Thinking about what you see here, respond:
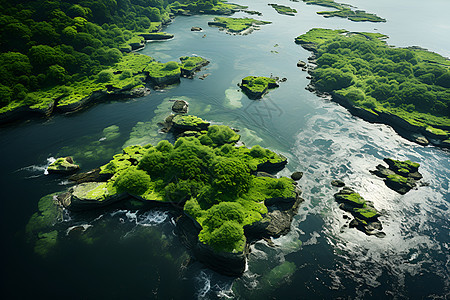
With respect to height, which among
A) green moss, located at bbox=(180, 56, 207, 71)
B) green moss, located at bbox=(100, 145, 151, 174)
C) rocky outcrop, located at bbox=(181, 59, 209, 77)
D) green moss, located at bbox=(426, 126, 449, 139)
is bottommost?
green moss, located at bbox=(100, 145, 151, 174)

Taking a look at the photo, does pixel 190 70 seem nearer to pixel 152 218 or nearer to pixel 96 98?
pixel 96 98

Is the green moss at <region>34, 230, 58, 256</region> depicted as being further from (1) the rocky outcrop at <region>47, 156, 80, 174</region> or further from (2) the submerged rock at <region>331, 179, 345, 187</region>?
(2) the submerged rock at <region>331, 179, 345, 187</region>

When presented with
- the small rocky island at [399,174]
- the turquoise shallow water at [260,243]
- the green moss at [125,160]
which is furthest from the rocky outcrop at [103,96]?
the small rocky island at [399,174]

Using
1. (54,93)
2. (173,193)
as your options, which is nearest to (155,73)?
(54,93)

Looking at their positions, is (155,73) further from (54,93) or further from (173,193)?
(173,193)

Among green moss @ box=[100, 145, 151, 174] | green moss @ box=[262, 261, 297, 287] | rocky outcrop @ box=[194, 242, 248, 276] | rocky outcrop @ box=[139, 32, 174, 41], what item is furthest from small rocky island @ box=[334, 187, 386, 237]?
rocky outcrop @ box=[139, 32, 174, 41]

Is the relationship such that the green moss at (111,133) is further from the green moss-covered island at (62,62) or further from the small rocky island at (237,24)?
the small rocky island at (237,24)
